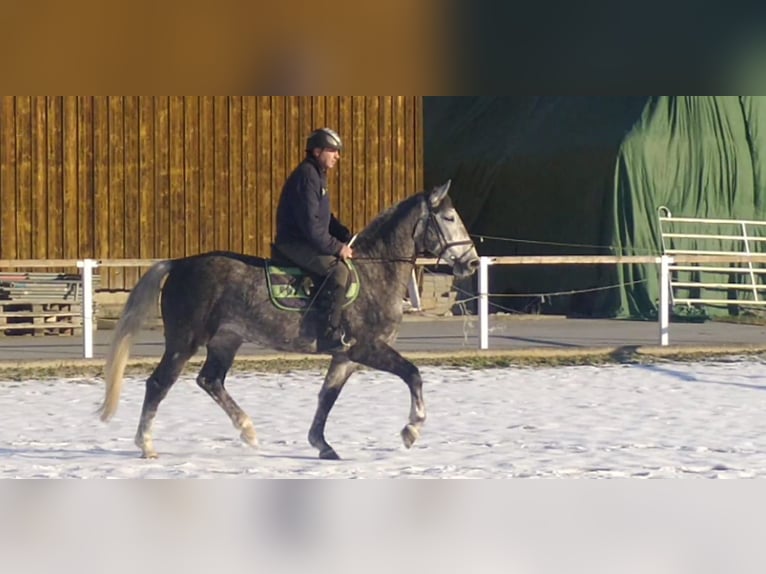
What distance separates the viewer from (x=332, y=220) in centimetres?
945

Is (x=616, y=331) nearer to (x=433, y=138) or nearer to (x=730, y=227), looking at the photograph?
(x=730, y=227)

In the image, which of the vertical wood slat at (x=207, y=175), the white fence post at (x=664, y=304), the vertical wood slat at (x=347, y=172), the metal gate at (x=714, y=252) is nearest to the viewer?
the white fence post at (x=664, y=304)

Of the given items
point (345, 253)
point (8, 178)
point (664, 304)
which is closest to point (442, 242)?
point (345, 253)

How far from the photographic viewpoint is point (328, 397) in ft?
30.1

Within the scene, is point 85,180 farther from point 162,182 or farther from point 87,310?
point 87,310

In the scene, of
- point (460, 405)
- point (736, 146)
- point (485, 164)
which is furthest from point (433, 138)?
point (460, 405)

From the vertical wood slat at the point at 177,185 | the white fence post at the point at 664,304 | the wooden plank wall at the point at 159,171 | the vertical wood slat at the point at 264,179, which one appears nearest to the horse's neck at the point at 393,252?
the white fence post at the point at 664,304

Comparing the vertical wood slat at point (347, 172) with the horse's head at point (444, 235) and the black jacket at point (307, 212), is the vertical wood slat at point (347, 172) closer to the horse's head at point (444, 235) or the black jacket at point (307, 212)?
the horse's head at point (444, 235)

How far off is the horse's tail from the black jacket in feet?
2.69

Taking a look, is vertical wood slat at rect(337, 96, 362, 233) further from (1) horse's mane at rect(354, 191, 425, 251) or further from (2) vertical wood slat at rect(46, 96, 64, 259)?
(1) horse's mane at rect(354, 191, 425, 251)

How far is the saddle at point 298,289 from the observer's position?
9.15 m

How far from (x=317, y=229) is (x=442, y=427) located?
7.20 ft

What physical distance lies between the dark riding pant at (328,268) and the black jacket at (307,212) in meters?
0.05
